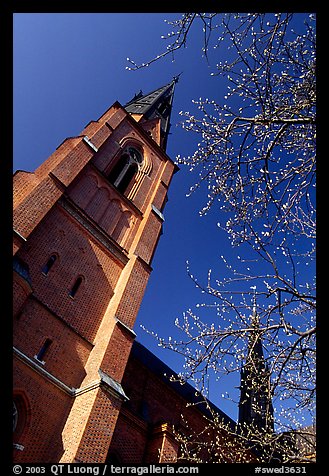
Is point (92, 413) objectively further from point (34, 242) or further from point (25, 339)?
point (34, 242)

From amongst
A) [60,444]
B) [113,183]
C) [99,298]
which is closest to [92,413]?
[60,444]

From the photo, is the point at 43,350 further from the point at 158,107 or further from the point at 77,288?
the point at 158,107

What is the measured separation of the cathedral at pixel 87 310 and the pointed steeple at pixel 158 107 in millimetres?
6417

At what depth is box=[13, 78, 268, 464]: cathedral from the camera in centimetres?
792

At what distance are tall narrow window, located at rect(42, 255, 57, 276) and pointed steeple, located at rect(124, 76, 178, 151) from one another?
13.0 metres

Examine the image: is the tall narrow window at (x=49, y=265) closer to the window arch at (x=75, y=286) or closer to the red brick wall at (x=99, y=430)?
the window arch at (x=75, y=286)

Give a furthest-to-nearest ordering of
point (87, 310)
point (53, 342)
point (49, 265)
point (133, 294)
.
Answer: point (133, 294)
point (87, 310)
point (49, 265)
point (53, 342)

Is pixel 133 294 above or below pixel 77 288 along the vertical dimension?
above

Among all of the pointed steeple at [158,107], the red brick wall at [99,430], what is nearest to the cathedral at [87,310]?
the red brick wall at [99,430]

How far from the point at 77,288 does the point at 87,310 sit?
0.75m

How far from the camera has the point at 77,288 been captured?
416 inches

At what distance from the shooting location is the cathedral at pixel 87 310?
26.0ft

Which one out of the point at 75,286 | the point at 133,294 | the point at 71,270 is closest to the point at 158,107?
the point at 133,294

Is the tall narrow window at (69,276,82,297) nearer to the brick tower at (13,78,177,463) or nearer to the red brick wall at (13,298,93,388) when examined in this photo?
the brick tower at (13,78,177,463)
